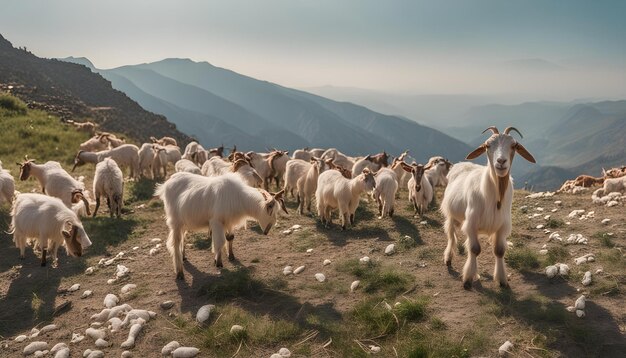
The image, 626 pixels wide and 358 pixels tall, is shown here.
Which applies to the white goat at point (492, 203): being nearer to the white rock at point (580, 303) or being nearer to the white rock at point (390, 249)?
the white rock at point (580, 303)

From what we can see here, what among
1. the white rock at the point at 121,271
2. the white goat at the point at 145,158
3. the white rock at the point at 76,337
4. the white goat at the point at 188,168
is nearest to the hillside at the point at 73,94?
the white goat at the point at 145,158

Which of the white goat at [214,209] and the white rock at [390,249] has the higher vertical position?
the white goat at [214,209]

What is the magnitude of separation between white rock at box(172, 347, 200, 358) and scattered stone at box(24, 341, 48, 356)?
2395mm

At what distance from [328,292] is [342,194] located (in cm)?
524

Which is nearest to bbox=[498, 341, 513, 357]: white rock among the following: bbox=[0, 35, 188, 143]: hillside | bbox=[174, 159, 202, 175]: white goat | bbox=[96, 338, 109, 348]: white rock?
bbox=[96, 338, 109, 348]: white rock

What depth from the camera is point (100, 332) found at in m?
7.30

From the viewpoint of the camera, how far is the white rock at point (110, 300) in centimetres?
833

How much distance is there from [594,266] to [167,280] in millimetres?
9000

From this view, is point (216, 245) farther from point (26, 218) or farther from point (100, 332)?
point (26, 218)

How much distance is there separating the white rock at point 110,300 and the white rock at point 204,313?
6.27 ft

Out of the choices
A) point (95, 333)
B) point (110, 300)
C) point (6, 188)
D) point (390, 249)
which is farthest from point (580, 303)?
point (6, 188)

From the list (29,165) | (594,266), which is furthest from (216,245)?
(29,165)

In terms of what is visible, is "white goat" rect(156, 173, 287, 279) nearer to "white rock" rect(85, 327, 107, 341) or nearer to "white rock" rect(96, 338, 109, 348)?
"white rock" rect(85, 327, 107, 341)

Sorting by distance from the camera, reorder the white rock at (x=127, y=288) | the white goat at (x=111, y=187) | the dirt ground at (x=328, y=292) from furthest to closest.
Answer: the white goat at (x=111, y=187) < the white rock at (x=127, y=288) < the dirt ground at (x=328, y=292)
